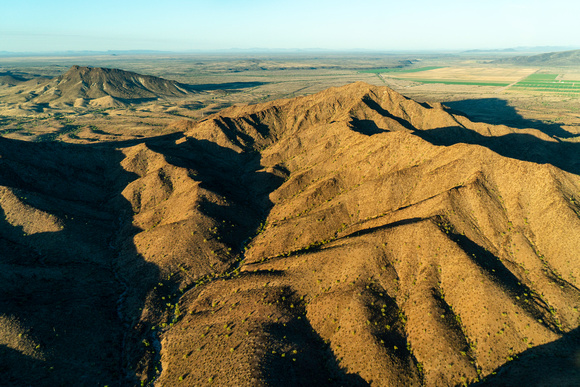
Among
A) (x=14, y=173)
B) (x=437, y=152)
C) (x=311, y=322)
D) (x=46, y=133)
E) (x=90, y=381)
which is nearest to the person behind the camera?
(x=90, y=381)

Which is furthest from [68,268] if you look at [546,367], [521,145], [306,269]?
[521,145]

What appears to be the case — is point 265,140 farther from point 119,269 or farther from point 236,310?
point 236,310

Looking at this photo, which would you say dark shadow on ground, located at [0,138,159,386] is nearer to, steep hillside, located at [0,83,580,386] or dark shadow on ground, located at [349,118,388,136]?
steep hillside, located at [0,83,580,386]

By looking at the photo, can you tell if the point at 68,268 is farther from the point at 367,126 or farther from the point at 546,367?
the point at 367,126

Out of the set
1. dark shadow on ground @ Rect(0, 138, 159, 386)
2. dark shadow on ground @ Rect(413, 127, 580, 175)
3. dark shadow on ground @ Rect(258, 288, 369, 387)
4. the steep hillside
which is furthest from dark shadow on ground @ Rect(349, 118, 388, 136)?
dark shadow on ground @ Rect(258, 288, 369, 387)

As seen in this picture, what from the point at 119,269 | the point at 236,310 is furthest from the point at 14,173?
the point at 236,310

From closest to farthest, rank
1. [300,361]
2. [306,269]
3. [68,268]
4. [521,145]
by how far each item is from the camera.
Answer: [300,361], [306,269], [68,268], [521,145]
